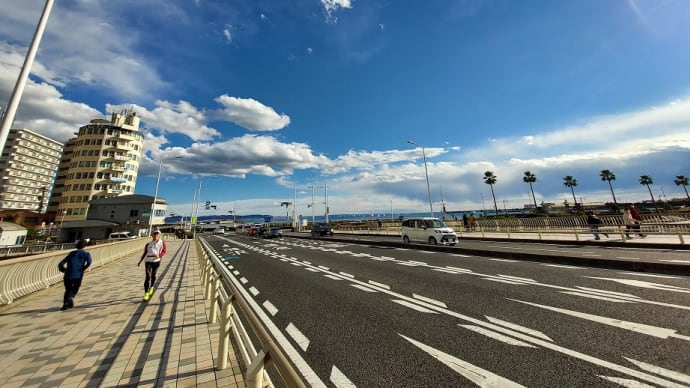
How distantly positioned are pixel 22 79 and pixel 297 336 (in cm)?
Answer: 829

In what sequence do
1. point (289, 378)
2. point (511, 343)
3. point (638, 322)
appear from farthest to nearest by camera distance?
point (638, 322), point (511, 343), point (289, 378)

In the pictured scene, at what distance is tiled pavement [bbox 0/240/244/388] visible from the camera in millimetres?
3488

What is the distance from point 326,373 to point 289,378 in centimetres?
235

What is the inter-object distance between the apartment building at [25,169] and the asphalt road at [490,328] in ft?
403

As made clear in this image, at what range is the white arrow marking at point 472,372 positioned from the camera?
2998mm

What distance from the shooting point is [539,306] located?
547 centimetres

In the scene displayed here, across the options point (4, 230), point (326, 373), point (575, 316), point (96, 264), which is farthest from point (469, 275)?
point (4, 230)

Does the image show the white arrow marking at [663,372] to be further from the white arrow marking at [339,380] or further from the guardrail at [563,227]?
the guardrail at [563,227]

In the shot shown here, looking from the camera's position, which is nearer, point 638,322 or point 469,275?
point 638,322

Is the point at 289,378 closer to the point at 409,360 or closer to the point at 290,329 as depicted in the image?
the point at 409,360

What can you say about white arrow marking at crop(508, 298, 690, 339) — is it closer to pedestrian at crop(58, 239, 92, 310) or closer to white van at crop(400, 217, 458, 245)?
pedestrian at crop(58, 239, 92, 310)

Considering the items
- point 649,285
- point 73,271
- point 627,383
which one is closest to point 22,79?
point 73,271

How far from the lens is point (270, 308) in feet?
21.2

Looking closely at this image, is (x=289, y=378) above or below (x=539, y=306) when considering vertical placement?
above
